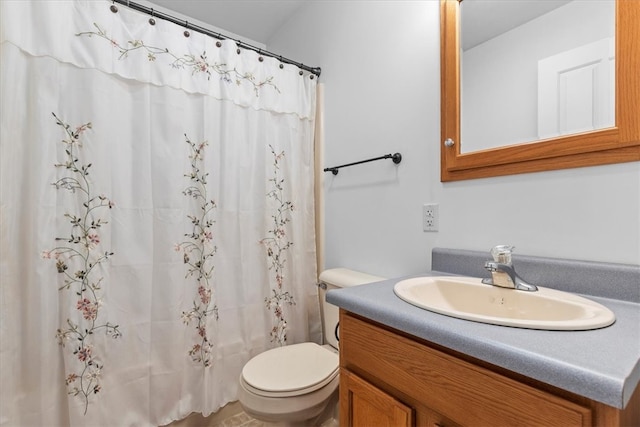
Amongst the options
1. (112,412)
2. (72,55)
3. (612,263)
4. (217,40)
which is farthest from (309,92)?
(112,412)

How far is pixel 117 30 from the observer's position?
1.24m

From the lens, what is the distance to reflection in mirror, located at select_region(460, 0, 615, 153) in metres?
0.86

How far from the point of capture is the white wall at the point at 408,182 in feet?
Answer: 2.86

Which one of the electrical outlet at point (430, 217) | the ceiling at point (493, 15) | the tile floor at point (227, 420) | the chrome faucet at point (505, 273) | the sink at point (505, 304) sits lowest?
the tile floor at point (227, 420)

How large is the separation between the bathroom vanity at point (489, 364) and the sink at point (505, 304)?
0.07ft

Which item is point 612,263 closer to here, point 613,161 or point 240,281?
point 613,161

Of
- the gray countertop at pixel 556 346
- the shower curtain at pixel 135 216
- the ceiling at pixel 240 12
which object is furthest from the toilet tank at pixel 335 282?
the ceiling at pixel 240 12

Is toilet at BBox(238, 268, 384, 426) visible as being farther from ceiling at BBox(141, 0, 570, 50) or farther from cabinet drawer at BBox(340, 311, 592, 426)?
ceiling at BBox(141, 0, 570, 50)

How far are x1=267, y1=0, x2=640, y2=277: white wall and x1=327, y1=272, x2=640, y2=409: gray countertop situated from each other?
261 millimetres

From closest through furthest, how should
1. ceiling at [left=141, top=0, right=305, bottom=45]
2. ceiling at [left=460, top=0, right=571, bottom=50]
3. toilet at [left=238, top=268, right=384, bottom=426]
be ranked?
ceiling at [left=460, top=0, right=571, bottom=50] < toilet at [left=238, top=268, right=384, bottom=426] < ceiling at [left=141, top=0, right=305, bottom=45]

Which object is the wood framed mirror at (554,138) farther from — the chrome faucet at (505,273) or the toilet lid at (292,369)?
the toilet lid at (292,369)

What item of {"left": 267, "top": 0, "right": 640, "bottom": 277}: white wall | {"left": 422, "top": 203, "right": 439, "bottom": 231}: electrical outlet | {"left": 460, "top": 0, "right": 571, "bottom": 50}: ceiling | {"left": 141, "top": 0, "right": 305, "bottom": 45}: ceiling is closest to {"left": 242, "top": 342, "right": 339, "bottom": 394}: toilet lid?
{"left": 267, "top": 0, "right": 640, "bottom": 277}: white wall

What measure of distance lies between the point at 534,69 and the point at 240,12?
77.2 inches

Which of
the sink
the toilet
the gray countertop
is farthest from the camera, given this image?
the toilet
